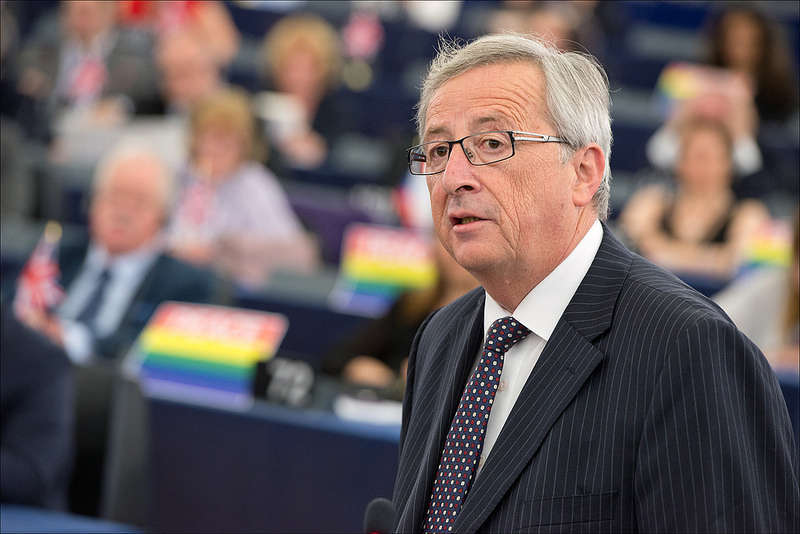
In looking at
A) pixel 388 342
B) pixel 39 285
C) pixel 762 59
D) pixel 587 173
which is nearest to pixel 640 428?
pixel 587 173

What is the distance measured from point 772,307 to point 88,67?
460 centimetres

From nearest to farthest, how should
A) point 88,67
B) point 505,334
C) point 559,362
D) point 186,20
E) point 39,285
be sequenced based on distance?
point 559,362 < point 505,334 < point 39,285 < point 88,67 < point 186,20

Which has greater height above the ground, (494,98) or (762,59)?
(762,59)

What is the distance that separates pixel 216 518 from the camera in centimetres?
293

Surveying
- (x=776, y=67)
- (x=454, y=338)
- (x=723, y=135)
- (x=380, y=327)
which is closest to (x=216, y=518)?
(x=380, y=327)

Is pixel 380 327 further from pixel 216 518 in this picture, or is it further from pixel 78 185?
pixel 78 185

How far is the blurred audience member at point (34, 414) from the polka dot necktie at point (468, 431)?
1436 millimetres

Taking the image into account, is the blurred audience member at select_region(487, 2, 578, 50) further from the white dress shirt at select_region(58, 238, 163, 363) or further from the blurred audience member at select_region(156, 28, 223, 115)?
the white dress shirt at select_region(58, 238, 163, 363)

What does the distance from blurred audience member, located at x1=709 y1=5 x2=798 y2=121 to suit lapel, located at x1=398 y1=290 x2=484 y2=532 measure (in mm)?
4981

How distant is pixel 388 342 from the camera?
11.7 feet

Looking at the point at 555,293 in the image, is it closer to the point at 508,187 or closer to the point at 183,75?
the point at 508,187

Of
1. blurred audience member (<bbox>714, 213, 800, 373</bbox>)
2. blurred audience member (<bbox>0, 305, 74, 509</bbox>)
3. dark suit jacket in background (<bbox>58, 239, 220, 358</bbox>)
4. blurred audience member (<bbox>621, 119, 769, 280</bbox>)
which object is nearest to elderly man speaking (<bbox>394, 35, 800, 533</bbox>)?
blurred audience member (<bbox>0, 305, 74, 509</bbox>)

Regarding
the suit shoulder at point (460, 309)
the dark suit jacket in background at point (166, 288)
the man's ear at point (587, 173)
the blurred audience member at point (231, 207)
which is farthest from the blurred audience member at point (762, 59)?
the man's ear at point (587, 173)

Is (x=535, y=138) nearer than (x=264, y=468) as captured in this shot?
Yes
